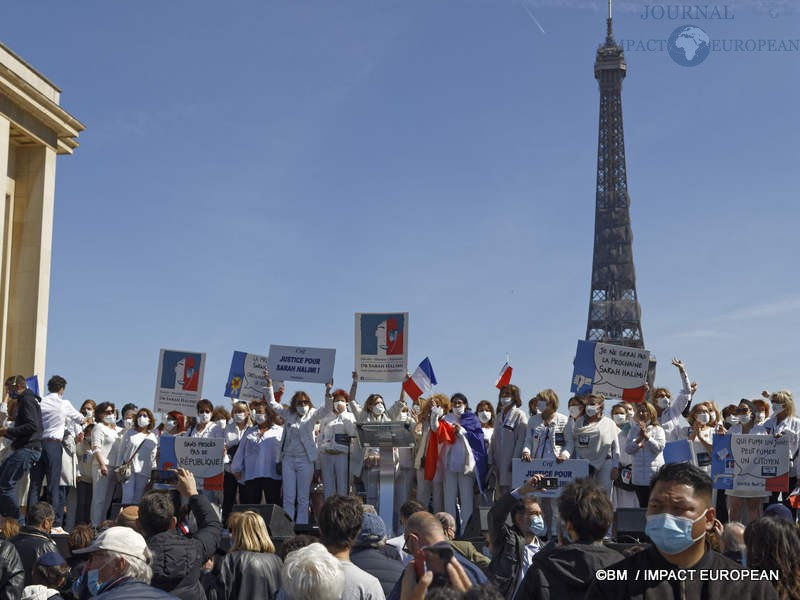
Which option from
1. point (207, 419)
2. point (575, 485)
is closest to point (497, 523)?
point (575, 485)

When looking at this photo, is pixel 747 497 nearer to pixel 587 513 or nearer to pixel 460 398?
pixel 460 398

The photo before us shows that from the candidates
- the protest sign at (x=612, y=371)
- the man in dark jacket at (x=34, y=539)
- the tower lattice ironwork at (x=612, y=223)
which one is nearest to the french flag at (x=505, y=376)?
the protest sign at (x=612, y=371)

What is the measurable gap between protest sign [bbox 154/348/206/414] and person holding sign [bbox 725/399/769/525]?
1007 cm

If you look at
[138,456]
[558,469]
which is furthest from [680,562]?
[138,456]

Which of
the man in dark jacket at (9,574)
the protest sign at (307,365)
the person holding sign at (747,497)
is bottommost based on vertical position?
the man in dark jacket at (9,574)

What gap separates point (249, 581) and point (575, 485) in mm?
2801

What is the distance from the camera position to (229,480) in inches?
699

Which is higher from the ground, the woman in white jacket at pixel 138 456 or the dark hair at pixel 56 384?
the dark hair at pixel 56 384

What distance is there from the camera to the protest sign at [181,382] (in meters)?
19.1

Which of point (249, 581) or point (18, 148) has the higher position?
point (18, 148)

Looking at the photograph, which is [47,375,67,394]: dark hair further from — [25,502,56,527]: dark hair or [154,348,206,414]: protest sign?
Result: [25,502,56,527]: dark hair

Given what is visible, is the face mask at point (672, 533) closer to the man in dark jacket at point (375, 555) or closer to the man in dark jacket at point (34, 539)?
the man in dark jacket at point (375, 555)

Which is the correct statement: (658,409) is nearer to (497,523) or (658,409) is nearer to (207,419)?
(207,419)

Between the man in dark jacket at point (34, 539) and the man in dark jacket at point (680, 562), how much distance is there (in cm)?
656
